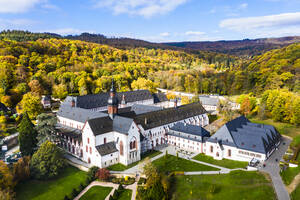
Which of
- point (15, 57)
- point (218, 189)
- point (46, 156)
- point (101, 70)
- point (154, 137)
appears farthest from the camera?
point (101, 70)

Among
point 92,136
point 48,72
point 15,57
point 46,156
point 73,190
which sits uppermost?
point 15,57

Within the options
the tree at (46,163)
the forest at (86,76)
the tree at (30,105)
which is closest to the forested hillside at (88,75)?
the forest at (86,76)

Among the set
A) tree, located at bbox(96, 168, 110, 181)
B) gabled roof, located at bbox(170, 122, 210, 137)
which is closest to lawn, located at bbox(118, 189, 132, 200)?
tree, located at bbox(96, 168, 110, 181)

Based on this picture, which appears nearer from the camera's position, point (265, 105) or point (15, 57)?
point (265, 105)

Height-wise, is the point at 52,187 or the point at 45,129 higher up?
the point at 45,129

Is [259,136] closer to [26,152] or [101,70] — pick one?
[26,152]

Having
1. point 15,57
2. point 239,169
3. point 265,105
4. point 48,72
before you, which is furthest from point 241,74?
point 15,57

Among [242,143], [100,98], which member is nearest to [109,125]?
[242,143]

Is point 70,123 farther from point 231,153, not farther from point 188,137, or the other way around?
point 231,153
